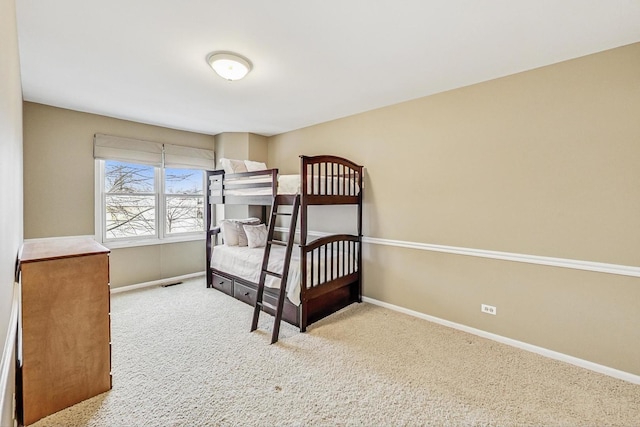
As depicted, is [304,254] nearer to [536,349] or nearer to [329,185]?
[329,185]

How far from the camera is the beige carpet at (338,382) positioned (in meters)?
1.79

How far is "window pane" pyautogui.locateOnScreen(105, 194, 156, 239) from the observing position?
402 cm

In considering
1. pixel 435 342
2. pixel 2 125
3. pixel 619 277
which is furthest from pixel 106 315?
pixel 619 277

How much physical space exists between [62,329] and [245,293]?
198 cm

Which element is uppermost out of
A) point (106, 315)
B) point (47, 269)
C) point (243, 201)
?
point (243, 201)

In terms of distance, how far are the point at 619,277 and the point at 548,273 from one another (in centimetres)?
43

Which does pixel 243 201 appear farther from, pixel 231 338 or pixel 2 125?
pixel 2 125

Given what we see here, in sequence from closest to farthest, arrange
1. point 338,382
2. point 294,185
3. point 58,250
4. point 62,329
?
point 62,329 → point 58,250 → point 338,382 → point 294,185

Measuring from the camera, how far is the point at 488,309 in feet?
9.14

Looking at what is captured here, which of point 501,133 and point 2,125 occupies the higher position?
point 501,133

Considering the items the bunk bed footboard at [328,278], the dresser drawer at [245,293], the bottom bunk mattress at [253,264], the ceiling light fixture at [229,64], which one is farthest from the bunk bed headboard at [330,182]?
the dresser drawer at [245,293]

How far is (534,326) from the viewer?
2541mm

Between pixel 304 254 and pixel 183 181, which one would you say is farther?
pixel 183 181

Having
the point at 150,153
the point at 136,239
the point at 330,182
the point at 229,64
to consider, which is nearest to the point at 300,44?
the point at 229,64
